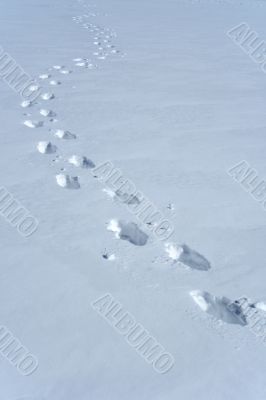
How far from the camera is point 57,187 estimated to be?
88.6 inches

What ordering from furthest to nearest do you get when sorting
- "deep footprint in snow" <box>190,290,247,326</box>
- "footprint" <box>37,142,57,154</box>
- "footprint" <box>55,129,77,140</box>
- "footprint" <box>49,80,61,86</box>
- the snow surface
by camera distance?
"footprint" <box>49,80,61,86</box> < "footprint" <box>55,129,77,140</box> < "footprint" <box>37,142,57,154</box> < "deep footprint in snow" <box>190,290,247,326</box> < the snow surface

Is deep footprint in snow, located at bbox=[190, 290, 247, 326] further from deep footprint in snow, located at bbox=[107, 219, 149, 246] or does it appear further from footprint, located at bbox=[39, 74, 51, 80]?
footprint, located at bbox=[39, 74, 51, 80]

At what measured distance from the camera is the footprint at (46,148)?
101 inches

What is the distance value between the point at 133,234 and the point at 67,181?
0.52m

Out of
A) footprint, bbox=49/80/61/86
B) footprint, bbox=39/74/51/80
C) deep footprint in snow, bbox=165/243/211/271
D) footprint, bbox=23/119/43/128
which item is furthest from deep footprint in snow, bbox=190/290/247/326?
footprint, bbox=39/74/51/80

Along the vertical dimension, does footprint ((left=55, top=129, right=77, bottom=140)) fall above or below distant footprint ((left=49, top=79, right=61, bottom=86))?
below

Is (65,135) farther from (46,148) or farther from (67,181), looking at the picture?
(67,181)

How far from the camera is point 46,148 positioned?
258 cm

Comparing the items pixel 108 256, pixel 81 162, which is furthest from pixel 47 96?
pixel 108 256

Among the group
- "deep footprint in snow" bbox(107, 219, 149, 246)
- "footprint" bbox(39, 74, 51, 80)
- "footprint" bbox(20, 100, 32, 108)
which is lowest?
"deep footprint in snow" bbox(107, 219, 149, 246)

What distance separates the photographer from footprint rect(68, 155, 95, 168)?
96.7 inches

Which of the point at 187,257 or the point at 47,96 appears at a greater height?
the point at 47,96

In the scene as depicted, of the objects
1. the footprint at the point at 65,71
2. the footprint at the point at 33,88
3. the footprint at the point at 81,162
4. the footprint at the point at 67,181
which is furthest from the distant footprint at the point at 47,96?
the footprint at the point at 67,181

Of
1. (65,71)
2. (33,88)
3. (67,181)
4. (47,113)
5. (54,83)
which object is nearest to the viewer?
(67,181)
